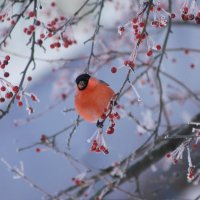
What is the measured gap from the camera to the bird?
5.58 feet

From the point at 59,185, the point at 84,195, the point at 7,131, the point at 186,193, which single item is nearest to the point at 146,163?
the point at 84,195

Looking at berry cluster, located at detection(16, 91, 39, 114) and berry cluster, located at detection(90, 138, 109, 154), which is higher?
berry cluster, located at detection(16, 91, 39, 114)

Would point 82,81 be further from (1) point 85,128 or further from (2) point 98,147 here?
(1) point 85,128

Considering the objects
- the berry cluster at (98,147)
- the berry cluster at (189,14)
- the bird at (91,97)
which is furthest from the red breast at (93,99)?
the berry cluster at (189,14)

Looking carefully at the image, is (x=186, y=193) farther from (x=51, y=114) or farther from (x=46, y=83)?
(x=46, y=83)

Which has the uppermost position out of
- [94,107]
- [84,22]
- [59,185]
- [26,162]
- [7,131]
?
[84,22]

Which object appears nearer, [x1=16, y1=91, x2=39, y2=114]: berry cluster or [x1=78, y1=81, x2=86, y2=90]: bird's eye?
[x1=16, y1=91, x2=39, y2=114]: berry cluster

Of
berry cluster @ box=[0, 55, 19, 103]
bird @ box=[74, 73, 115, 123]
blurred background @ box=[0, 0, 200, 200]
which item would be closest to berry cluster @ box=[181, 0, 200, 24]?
bird @ box=[74, 73, 115, 123]

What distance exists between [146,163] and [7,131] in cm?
165

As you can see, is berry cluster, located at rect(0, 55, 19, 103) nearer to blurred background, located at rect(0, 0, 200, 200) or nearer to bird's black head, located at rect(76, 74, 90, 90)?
bird's black head, located at rect(76, 74, 90, 90)

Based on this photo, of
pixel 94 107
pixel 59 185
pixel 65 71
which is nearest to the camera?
pixel 94 107

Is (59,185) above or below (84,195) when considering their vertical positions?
above

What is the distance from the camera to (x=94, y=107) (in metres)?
1.72

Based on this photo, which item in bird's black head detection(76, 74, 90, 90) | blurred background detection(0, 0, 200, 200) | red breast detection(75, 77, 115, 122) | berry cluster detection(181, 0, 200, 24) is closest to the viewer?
berry cluster detection(181, 0, 200, 24)
